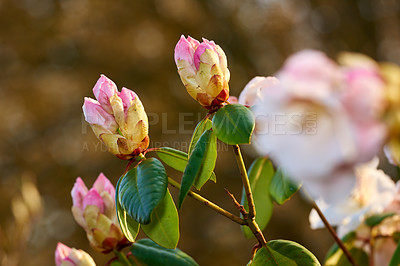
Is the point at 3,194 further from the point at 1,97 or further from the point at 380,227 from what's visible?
the point at 380,227

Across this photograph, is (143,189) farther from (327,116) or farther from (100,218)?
(327,116)

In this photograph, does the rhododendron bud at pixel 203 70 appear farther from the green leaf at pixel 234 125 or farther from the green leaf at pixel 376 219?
the green leaf at pixel 376 219

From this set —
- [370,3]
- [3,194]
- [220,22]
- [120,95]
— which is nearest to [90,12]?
[220,22]

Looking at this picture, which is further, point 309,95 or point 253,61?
point 253,61

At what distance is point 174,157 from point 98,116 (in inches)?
4.0

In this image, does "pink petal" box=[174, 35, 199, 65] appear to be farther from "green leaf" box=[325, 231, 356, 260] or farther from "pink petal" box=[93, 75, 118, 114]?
"green leaf" box=[325, 231, 356, 260]

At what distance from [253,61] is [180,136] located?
1043mm

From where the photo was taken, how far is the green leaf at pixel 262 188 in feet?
1.95

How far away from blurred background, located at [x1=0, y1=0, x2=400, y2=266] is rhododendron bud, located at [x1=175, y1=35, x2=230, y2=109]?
3174 mm

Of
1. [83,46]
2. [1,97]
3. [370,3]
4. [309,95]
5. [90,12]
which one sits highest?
[309,95]

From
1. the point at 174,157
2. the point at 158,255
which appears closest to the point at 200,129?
the point at 174,157

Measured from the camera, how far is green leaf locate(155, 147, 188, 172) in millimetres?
Result: 541

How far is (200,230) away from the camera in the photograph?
3.98 metres

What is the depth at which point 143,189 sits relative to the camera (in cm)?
45
